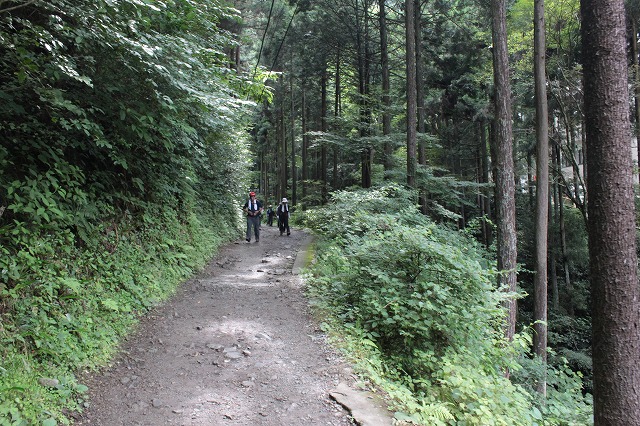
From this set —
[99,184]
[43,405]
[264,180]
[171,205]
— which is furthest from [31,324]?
[264,180]

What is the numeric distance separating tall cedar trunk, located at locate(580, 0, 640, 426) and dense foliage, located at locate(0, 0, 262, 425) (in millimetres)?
4624

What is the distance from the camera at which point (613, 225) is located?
11.9 ft

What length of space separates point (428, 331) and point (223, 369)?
276 cm

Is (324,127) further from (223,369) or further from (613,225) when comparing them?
(613,225)

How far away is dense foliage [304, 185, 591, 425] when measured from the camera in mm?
4387

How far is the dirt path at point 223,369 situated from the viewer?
3680mm

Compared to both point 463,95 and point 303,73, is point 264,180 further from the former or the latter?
point 463,95

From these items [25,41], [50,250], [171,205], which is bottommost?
[50,250]

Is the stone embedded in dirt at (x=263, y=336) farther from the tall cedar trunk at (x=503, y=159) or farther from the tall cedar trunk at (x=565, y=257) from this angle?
the tall cedar trunk at (x=565, y=257)

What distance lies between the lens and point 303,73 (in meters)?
24.2

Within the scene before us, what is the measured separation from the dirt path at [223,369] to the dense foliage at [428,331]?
65cm

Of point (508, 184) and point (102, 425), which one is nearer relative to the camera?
point (102, 425)

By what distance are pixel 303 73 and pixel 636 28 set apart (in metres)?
16.2

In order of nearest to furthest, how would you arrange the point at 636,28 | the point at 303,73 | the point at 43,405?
the point at 43,405
the point at 636,28
the point at 303,73
